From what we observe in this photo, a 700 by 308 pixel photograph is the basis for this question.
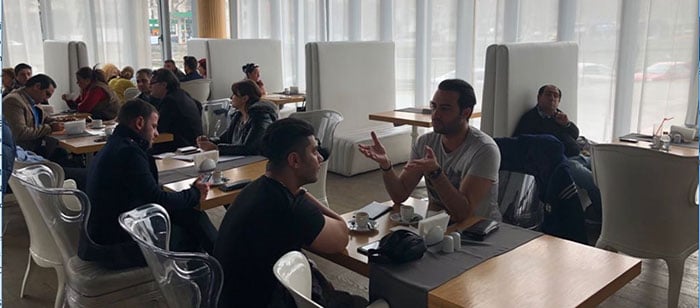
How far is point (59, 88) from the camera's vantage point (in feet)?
21.9

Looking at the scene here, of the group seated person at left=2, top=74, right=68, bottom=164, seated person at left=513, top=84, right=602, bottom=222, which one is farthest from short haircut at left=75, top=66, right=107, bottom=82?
seated person at left=513, top=84, right=602, bottom=222

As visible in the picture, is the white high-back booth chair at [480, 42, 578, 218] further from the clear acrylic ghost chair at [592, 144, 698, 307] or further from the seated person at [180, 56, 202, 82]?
the seated person at [180, 56, 202, 82]

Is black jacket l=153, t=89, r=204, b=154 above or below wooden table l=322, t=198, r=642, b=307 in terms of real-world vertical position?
above

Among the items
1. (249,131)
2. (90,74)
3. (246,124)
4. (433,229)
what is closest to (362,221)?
(433,229)

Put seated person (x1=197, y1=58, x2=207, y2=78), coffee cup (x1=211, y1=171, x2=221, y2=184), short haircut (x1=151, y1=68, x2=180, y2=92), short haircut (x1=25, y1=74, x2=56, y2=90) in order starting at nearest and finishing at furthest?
coffee cup (x1=211, y1=171, x2=221, y2=184) < short haircut (x1=151, y1=68, x2=180, y2=92) < short haircut (x1=25, y1=74, x2=56, y2=90) < seated person (x1=197, y1=58, x2=207, y2=78)

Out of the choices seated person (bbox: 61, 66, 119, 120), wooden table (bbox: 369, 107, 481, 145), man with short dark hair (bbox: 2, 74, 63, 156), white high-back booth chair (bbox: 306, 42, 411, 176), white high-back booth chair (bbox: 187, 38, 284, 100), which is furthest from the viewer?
white high-back booth chair (bbox: 187, 38, 284, 100)

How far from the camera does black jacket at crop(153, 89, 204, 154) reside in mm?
4008

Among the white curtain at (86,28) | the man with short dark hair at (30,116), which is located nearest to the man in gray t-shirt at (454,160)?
the man with short dark hair at (30,116)

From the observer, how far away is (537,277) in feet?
5.30

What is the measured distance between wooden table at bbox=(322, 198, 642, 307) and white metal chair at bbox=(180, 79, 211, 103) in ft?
16.0

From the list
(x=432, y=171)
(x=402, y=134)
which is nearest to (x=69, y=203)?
(x=432, y=171)

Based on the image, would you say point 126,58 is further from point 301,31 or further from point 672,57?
point 672,57

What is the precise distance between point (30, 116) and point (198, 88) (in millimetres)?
2404

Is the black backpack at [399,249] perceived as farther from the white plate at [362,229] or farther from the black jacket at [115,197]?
the black jacket at [115,197]
